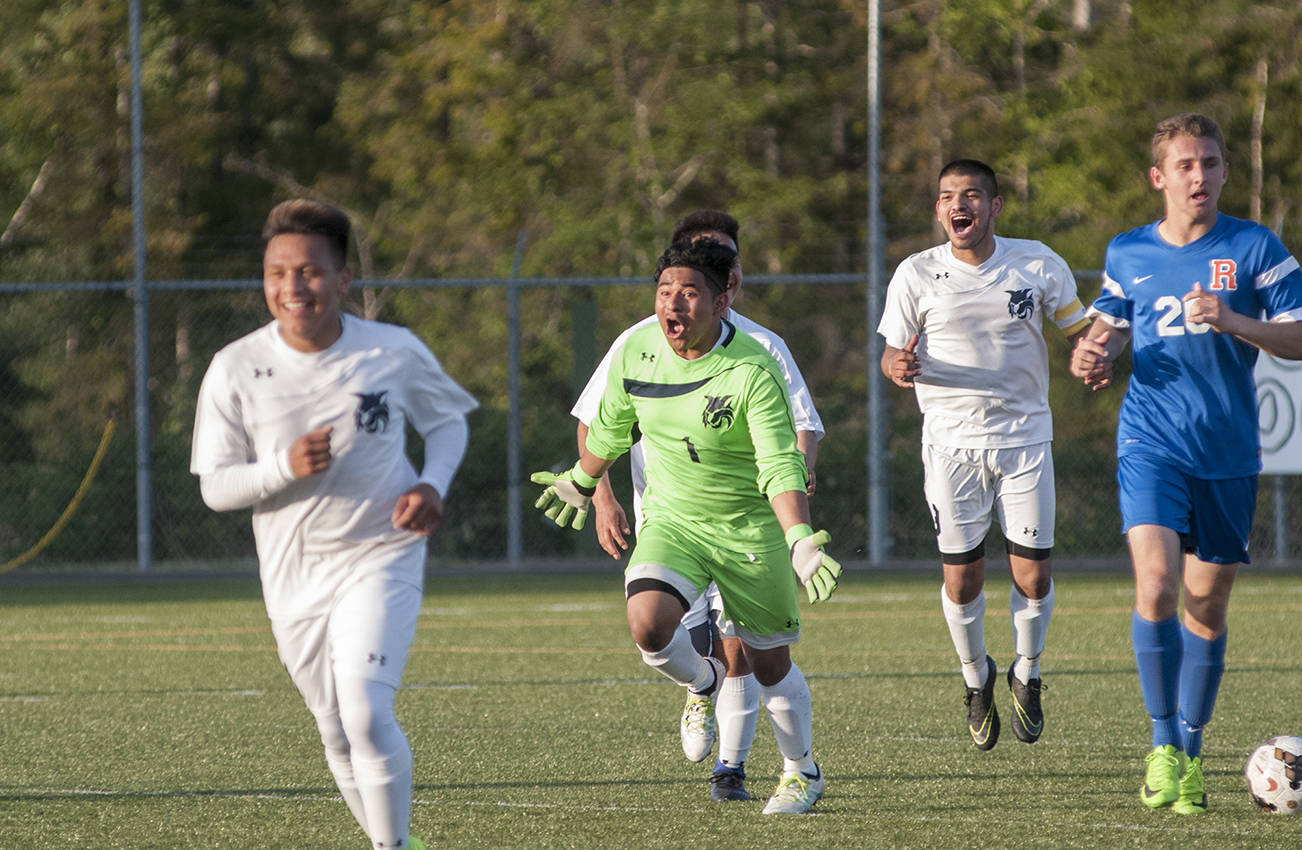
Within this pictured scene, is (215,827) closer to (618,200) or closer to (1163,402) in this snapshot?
(1163,402)

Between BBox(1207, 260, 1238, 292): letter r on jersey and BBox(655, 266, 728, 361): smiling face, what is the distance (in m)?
1.69

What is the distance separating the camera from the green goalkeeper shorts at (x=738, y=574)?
20.5 ft

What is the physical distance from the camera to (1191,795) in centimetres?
627

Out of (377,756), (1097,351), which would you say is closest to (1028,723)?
(1097,351)

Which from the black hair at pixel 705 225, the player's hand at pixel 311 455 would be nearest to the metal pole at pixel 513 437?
the black hair at pixel 705 225

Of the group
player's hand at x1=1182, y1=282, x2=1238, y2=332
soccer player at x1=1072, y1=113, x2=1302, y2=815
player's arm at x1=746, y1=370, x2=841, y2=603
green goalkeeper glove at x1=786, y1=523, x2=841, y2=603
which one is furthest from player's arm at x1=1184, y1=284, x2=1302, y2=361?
green goalkeeper glove at x1=786, y1=523, x2=841, y2=603

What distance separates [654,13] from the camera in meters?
27.2

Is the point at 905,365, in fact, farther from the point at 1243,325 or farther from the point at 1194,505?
the point at 1243,325

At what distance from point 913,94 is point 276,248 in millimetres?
23363

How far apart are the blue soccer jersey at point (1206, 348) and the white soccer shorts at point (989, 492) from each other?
1376 mm

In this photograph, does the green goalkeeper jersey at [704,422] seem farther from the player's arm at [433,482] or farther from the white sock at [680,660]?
the player's arm at [433,482]

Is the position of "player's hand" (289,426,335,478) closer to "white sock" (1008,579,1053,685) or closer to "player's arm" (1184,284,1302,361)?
"player's arm" (1184,284,1302,361)

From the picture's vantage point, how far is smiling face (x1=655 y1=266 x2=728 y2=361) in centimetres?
616

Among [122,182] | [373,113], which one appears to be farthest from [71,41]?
[373,113]
